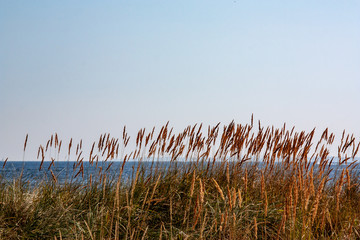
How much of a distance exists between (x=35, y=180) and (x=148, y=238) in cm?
244

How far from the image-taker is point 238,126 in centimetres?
499

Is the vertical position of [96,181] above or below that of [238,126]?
below

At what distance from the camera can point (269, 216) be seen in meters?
3.92

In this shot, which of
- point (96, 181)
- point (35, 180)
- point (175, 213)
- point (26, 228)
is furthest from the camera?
point (35, 180)

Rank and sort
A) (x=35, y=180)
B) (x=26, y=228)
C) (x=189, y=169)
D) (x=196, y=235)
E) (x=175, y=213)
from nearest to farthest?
(x=196, y=235) < (x=26, y=228) < (x=175, y=213) < (x=189, y=169) < (x=35, y=180)

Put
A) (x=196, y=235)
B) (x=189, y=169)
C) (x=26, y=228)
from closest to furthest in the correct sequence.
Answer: (x=196, y=235)
(x=26, y=228)
(x=189, y=169)

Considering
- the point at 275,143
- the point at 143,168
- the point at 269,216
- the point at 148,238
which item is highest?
the point at 275,143

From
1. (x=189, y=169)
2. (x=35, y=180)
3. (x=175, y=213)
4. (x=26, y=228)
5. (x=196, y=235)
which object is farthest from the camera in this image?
(x=35, y=180)

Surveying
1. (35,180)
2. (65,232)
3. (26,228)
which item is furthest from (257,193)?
(35,180)

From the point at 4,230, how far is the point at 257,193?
280 cm

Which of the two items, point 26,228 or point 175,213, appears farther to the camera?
point 175,213

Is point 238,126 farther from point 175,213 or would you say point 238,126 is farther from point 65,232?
point 65,232

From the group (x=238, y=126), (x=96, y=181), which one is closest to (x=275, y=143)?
(x=238, y=126)

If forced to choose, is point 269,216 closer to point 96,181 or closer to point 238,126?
point 238,126
